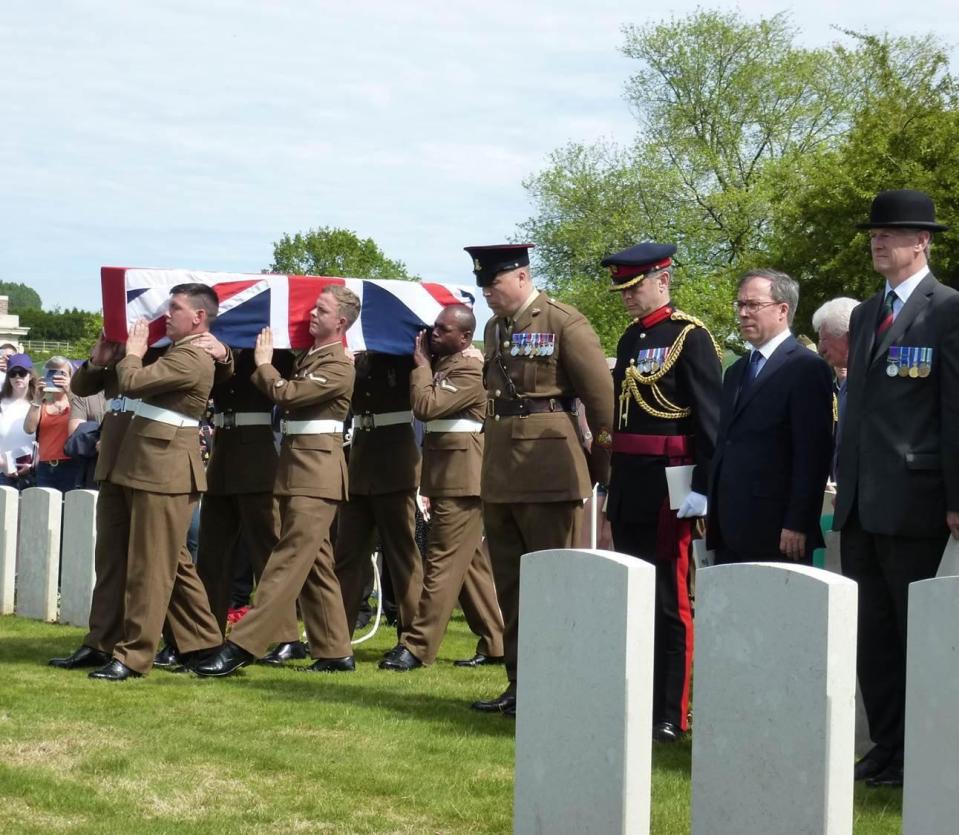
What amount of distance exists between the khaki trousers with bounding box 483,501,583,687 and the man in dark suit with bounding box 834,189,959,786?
162 cm

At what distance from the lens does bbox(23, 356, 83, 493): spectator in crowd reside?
1237cm

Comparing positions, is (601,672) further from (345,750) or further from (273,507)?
(273,507)

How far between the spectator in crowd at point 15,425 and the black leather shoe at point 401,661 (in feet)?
18.3

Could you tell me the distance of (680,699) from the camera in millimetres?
6383

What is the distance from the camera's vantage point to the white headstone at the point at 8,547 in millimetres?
10859

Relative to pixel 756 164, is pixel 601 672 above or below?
below

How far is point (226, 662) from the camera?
7805 mm

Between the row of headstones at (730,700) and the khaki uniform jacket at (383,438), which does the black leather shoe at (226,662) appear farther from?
the row of headstones at (730,700)

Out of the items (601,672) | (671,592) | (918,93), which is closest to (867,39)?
(918,93)

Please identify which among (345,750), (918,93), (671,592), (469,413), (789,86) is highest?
(789,86)

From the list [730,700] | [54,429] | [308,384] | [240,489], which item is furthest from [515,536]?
[54,429]

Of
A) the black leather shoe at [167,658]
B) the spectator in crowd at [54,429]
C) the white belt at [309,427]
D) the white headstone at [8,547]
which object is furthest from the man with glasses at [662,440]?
the spectator in crowd at [54,429]

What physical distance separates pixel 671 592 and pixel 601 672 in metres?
2.53

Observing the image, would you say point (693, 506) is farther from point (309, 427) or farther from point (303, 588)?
point (303, 588)
